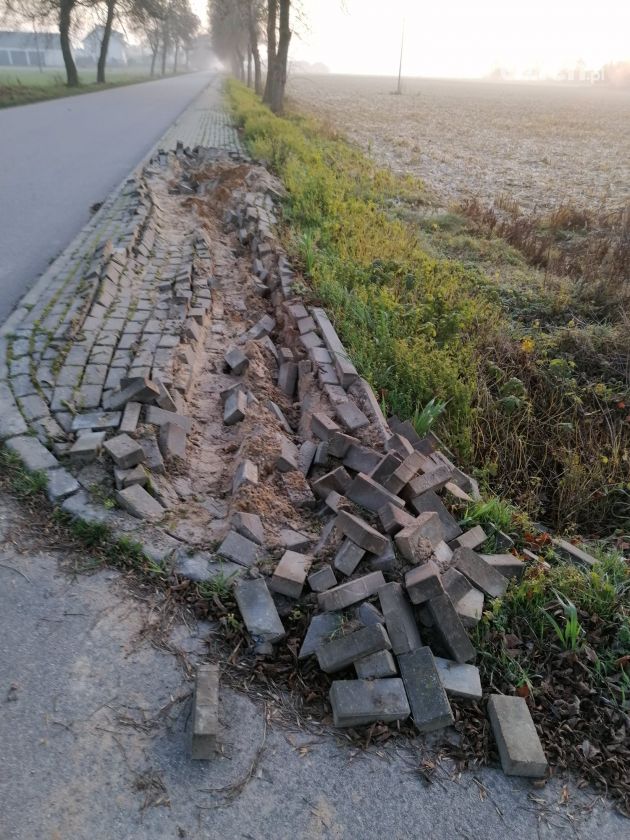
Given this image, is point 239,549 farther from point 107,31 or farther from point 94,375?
point 107,31

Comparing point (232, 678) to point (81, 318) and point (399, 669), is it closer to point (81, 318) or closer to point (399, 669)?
point (399, 669)

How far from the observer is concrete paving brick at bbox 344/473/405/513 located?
337 centimetres

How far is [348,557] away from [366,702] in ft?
2.40

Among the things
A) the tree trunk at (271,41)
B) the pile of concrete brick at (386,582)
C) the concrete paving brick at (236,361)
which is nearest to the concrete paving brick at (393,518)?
the pile of concrete brick at (386,582)

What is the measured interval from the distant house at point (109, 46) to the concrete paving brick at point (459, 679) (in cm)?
4040

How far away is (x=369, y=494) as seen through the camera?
11.2 feet

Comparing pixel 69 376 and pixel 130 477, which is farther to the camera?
pixel 69 376

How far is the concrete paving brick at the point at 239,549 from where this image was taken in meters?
3.10

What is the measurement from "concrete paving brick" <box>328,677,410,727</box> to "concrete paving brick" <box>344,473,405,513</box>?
103 centimetres

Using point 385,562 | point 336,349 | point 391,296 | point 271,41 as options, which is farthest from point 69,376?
point 271,41

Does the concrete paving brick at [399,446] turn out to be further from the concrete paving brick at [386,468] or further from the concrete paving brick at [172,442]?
the concrete paving brick at [172,442]

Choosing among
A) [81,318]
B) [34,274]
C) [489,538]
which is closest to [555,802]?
[489,538]

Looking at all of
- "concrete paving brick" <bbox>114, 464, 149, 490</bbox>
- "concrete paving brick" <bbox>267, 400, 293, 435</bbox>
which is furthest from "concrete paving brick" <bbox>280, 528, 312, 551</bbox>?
"concrete paving brick" <bbox>267, 400, 293, 435</bbox>

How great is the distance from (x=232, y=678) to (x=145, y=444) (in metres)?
1.67
